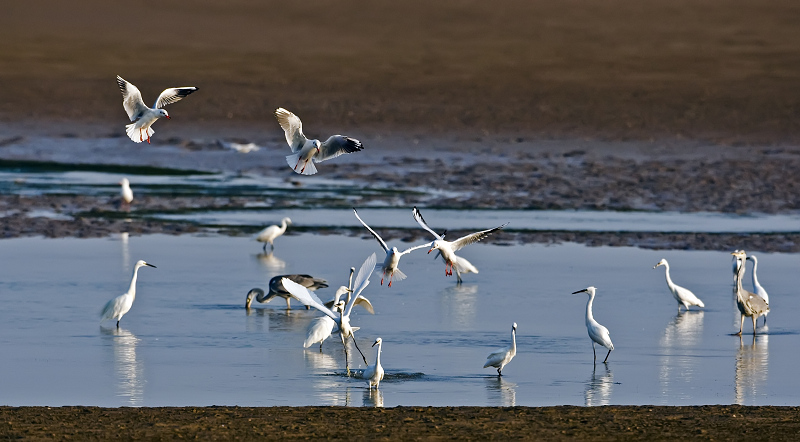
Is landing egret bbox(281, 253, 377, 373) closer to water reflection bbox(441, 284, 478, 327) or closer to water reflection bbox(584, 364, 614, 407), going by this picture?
water reflection bbox(441, 284, 478, 327)

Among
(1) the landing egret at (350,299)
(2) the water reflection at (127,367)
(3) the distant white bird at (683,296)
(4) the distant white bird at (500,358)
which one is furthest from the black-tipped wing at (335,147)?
(3) the distant white bird at (683,296)

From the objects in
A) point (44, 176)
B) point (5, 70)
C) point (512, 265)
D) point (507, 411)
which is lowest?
point (507, 411)

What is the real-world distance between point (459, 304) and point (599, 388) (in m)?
3.99

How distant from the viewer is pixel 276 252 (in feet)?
61.0

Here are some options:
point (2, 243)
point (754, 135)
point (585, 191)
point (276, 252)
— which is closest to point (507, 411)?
point (276, 252)

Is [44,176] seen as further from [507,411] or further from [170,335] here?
[507,411]

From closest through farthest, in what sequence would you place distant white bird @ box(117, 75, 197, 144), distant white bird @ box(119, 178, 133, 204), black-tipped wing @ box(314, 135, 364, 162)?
black-tipped wing @ box(314, 135, 364, 162) → distant white bird @ box(117, 75, 197, 144) → distant white bird @ box(119, 178, 133, 204)

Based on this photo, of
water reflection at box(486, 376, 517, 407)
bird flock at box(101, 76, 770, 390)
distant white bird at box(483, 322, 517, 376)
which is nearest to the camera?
water reflection at box(486, 376, 517, 407)

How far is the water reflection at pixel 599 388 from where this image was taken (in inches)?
388

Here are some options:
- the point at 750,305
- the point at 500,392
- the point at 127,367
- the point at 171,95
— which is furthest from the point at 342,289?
the point at 750,305

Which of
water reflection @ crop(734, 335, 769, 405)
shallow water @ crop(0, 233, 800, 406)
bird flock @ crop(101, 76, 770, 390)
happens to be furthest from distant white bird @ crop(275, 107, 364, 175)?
water reflection @ crop(734, 335, 769, 405)

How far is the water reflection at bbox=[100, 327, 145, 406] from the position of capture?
32.2 feet

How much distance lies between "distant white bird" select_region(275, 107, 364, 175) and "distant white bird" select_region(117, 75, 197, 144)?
97cm

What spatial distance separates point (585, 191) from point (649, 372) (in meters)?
13.3
